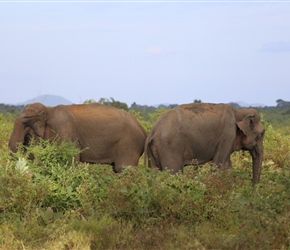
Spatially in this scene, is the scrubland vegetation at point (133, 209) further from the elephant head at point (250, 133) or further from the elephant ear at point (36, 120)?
the elephant head at point (250, 133)

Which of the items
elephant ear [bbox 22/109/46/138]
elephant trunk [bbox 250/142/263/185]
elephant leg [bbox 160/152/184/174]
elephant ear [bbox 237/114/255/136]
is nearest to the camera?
elephant leg [bbox 160/152/184/174]

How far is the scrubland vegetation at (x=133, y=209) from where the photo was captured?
24.5ft

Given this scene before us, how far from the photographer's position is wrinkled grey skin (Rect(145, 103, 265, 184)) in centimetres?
1110

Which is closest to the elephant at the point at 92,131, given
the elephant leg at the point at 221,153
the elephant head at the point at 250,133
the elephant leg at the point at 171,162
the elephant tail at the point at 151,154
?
the elephant tail at the point at 151,154

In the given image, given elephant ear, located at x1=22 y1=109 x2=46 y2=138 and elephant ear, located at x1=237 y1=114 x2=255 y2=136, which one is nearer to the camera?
elephant ear, located at x1=22 y1=109 x2=46 y2=138

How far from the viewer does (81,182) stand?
904 centimetres

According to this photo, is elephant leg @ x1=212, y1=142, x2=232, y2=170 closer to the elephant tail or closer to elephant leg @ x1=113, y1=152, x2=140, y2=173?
the elephant tail

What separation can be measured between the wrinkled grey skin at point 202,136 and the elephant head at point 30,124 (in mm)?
1754

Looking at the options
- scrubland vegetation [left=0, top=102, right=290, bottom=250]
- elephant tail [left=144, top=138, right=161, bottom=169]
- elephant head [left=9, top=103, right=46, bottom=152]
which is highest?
elephant head [left=9, top=103, right=46, bottom=152]

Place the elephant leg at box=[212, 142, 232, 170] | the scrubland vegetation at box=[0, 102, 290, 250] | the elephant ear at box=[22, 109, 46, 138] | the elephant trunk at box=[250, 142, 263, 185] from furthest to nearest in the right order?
the elephant trunk at box=[250, 142, 263, 185], the elephant leg at box=[212, 142, 232, 170], the elephant ear at box=[22, 109, 46, 138], the scrubland vegetation at box=[0, 102, 290, 250]

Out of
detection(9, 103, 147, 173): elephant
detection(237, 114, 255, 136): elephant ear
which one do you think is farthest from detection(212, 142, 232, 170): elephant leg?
detection(9, 103, 147, 173): elephant

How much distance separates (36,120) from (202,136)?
107 inches

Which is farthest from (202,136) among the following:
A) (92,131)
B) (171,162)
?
(92,131)

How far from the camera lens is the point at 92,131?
11703 mm
